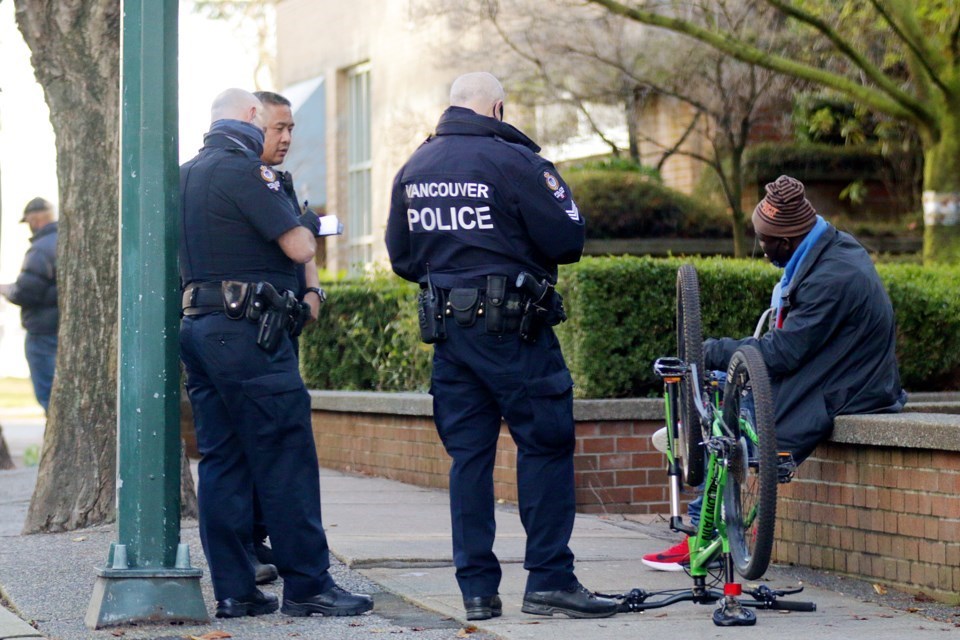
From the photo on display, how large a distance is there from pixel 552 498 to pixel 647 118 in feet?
39.2

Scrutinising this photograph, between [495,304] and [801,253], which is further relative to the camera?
[801,253]

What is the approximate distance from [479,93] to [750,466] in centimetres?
167

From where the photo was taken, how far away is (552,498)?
5.40m

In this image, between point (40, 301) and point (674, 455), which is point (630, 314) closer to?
point (674, 455)

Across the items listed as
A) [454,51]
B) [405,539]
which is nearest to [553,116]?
[454,51]

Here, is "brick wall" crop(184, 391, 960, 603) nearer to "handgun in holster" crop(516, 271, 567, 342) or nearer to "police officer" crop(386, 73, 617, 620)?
"police officer" crop(386, 73, 617, 620)

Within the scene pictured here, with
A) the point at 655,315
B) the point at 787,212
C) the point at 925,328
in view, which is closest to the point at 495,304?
the point at 787,212

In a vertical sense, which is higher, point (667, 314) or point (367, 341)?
point (667, 314)

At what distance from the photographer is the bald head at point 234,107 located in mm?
5699

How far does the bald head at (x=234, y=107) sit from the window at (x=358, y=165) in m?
16.6

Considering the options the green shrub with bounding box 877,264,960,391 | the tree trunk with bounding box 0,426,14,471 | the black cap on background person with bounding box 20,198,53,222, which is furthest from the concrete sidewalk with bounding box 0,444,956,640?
the black cap on background person with bounding box 20,198,53,222

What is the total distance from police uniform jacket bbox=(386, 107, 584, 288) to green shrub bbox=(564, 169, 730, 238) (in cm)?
914

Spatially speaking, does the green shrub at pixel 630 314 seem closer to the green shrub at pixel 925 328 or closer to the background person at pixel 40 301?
the green shrub at pixel 925 328

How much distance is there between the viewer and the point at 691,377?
568 cm
